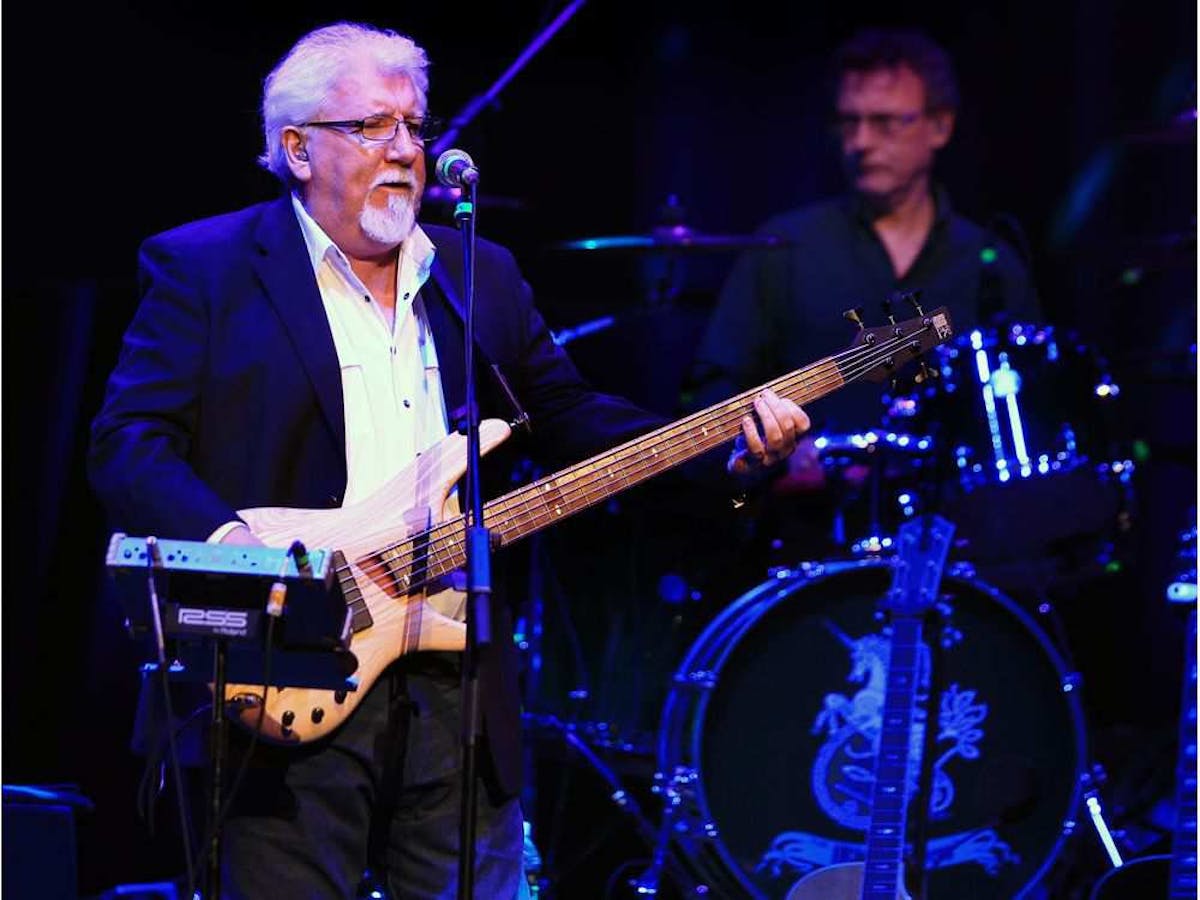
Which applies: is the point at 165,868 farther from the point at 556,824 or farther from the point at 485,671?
the point at 485,671

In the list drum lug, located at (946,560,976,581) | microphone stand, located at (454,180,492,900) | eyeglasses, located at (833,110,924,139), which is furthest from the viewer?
eyeglasses, located at (833,110,924,139)

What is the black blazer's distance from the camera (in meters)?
3.56

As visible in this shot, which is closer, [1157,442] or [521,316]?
[521,316]

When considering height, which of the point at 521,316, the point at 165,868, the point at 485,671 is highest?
the point at 521,316

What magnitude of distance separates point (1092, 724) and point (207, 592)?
413cm

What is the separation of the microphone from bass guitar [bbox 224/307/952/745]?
1.65ft

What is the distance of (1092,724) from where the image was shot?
6.36 meters

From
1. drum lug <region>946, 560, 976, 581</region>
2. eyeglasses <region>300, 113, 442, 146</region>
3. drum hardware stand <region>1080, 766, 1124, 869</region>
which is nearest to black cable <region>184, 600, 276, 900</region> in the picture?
eyeglasses <region>300, 113, 442, 146</region>

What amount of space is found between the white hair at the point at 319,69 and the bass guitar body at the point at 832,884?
2.20 metres

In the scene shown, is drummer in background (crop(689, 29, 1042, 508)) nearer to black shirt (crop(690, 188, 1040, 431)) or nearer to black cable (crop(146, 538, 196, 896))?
black shirt (crop(690, 188, 1040, 431))

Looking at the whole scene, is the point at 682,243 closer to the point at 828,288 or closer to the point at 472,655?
the point at 828,288

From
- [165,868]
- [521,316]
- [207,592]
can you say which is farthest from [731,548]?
[207,592]

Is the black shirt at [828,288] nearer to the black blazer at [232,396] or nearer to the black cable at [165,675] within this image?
the black blazer at [232,396]

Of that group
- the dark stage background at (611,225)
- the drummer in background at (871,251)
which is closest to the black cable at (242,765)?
the dark stage background at (611,225)
